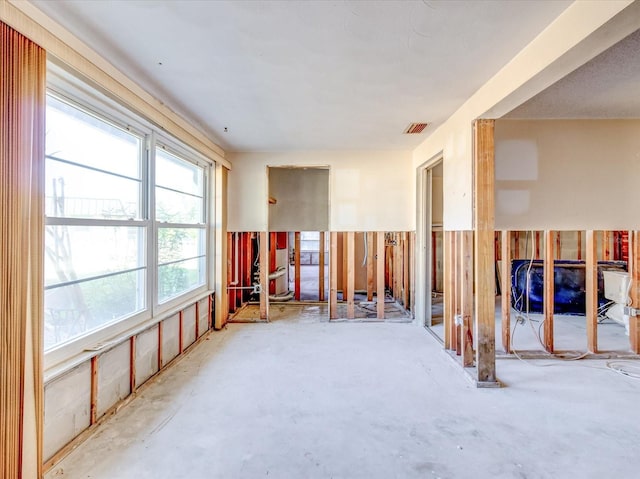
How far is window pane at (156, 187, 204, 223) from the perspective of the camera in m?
3.22

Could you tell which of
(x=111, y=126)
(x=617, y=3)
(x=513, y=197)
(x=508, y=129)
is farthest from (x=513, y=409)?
(x=111, y=126)

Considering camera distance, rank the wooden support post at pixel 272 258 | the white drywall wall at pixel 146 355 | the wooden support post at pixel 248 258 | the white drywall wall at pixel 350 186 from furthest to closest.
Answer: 1. the wooden support post at pixel 272 258
2. the wooden support post at pixel 248 258
3. the white drywall wall at pixel 350 186
4. the white drywall wall at pixel 146 355

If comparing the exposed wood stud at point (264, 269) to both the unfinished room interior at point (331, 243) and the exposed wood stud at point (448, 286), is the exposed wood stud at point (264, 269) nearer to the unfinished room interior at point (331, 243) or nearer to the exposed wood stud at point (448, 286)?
the unfinished room interior at point (331, 243)

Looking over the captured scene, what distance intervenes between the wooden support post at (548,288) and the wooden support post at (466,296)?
102 centimetres

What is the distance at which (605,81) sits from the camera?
2.55 m

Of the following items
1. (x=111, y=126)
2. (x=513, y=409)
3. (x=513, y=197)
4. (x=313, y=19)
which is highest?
(x=313, y=19)

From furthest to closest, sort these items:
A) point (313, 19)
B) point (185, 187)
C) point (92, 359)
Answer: point (185, 187) < point (92, 359) < point (313, 19)

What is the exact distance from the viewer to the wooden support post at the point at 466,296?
305cm

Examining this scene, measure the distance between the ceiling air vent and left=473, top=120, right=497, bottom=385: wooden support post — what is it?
0.91 meters

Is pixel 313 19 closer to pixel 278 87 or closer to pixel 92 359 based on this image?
pixel 278 87

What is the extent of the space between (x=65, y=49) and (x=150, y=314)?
208 centimetres

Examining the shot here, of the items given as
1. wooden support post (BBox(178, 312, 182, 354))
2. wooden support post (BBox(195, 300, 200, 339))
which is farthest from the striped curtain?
wooden support post (BBox(195, 300, 200, 339))

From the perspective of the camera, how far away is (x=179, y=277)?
367 centimetres

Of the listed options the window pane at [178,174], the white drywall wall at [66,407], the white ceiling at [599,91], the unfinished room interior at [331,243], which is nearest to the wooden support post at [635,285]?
the unfinished room interior at [331,243]
